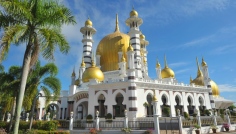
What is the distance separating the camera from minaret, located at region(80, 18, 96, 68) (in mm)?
35938

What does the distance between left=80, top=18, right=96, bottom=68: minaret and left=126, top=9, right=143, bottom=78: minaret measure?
8.04 metres

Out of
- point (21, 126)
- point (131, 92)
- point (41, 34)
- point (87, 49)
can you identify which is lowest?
point (21, 126)

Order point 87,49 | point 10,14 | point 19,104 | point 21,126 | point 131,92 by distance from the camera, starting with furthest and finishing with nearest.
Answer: point 87,49 → point 131,92 → point 21,126 → point 10,14 → point 19,104

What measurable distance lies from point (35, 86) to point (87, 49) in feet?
67.4

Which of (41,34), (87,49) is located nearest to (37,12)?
(41,34)

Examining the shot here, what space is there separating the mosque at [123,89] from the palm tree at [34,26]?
11004mm

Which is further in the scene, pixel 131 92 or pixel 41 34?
pixel 131 92

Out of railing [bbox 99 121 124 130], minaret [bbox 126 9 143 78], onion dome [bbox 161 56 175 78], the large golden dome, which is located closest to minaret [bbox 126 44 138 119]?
railing [bbox 99 121 124 130]

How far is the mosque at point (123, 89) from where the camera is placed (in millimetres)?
23219

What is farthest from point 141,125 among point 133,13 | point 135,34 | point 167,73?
point 133,13

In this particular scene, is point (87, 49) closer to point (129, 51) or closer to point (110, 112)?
point (129, 51)

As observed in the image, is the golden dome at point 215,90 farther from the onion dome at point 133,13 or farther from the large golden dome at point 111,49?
the onion dome at point 133,13

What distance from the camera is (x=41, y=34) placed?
34.0ft

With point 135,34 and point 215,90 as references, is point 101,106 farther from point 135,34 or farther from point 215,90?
point 215,90
